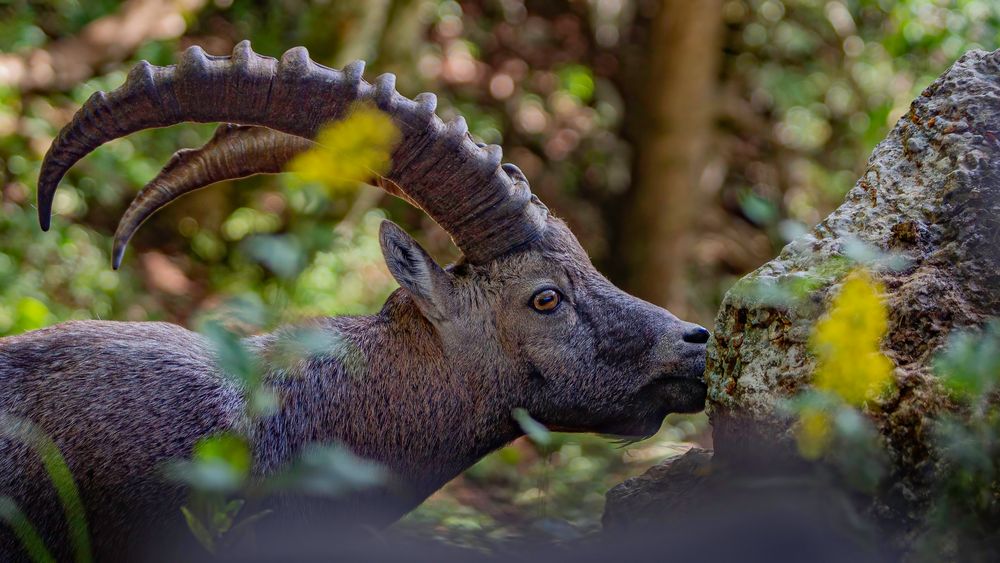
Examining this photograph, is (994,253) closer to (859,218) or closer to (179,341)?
(859,218)

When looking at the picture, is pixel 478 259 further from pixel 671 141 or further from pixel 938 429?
pixel 671 141

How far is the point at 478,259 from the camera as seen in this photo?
467cm

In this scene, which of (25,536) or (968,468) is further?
(25,536)

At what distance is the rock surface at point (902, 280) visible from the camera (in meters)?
3.36

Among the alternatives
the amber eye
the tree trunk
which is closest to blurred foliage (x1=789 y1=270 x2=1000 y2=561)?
the amber eye

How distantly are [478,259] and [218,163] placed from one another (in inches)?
53.0

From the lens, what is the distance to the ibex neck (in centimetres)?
441

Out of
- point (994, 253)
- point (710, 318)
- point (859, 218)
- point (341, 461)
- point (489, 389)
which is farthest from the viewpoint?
point (710, 318)

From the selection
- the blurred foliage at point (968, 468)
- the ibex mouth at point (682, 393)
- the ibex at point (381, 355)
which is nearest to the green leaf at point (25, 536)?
the ibex at point (381, 355)

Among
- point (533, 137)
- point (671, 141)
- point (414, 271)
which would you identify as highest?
point (533, 137)

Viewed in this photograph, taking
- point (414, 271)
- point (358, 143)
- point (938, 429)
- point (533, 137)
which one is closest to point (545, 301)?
point (414, 271)

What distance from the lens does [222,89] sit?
4.15 m

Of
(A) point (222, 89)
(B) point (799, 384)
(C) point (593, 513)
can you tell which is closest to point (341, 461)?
(B) point (799, 384)

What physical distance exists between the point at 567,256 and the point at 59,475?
2.29 m
